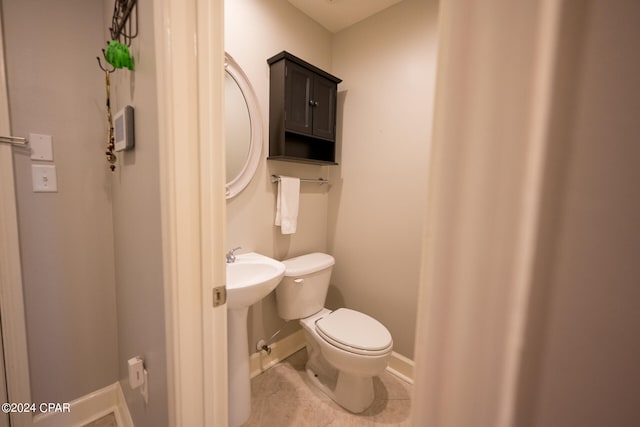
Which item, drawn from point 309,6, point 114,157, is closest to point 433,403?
point 114,157

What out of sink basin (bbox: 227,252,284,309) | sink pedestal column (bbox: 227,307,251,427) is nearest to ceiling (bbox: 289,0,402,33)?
sink basin (bbox: 227,252,284,309)

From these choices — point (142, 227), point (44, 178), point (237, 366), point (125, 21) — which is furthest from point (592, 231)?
point (44, 178)

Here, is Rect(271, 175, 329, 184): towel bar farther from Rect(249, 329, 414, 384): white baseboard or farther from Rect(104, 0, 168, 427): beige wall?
Rect(249, 329, 414, 384): white baseboard

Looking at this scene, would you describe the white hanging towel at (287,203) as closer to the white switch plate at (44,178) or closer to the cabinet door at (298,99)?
the cabinet door at (298,99)

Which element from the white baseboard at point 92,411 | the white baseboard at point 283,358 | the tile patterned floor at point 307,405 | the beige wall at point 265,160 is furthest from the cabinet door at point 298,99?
the white baseboard at point 92,411

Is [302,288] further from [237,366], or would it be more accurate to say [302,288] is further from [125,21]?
[125,21]

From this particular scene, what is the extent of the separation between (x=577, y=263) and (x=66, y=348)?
75.4 inches

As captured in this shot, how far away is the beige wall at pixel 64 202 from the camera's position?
1.09 metres

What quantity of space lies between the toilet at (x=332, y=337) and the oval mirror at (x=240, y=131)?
64cm

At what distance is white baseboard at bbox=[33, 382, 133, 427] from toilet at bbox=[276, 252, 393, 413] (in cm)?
92

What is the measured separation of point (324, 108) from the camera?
5.91ft

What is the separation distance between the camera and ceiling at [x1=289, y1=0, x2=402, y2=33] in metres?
1.67

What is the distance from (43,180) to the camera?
1153 millimetres

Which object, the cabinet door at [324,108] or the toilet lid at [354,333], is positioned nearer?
the toilet lid at [354,333]
